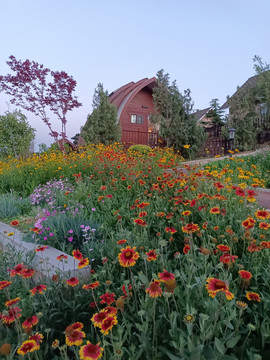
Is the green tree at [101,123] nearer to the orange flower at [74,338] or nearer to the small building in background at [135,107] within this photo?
the small building in background at [135,107]

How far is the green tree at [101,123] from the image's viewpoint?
13570mm

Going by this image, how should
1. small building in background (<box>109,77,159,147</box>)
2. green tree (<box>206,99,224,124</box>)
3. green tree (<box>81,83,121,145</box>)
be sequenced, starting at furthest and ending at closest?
green tree (<box>206,99,224,124</box>) → small building in background (<box>109,77,159,147</box>) → green tree (<box>81,83,121,145</box>)

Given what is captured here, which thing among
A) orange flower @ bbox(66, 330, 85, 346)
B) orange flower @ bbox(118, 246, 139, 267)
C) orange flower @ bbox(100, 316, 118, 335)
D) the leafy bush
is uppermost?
orange flower @ bbox(118, 246, 139, 267)

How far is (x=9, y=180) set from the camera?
6.44m

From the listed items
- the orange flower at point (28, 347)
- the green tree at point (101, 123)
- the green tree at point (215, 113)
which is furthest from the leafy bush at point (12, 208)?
the green tree at point (215, 113)

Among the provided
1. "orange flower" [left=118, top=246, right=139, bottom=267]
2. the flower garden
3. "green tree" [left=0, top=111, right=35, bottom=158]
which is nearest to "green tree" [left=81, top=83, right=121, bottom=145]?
"green tree" [left=0, top=111, right=35, bottom=158]

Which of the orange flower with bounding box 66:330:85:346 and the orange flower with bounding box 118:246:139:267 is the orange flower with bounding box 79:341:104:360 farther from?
the orange flower with bounding box 118:246:139:267

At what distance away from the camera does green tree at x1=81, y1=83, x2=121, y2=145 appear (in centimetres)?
1357

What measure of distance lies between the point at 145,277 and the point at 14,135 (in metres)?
16.8

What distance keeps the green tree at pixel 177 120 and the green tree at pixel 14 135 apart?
8571 mm

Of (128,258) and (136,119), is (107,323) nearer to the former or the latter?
(128,258)

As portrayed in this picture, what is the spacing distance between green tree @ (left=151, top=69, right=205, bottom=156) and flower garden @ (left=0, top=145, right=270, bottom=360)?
7.08 meters

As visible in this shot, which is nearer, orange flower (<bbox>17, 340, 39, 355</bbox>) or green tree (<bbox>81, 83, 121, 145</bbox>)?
orange flower (<bbox>17, 340, 39, 355</bbox>)

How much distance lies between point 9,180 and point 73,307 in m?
5.71
